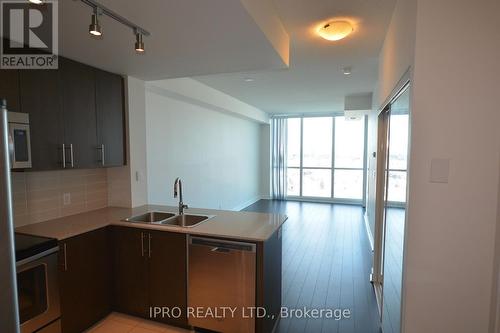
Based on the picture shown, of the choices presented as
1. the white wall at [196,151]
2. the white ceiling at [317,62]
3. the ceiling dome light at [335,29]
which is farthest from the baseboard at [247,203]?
the ceiling dome light at [335,29]

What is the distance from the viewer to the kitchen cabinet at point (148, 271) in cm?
233

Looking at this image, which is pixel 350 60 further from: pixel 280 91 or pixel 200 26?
pixel 200 26

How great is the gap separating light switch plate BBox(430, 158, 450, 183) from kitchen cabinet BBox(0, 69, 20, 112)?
279 cm

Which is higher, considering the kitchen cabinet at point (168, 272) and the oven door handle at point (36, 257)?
the oven door handle at point (36, 257)

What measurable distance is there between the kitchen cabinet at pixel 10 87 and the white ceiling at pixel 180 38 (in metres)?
0.41

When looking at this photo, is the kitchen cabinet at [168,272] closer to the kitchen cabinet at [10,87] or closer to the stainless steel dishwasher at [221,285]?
the stainless steel dishwasher at [221,285]

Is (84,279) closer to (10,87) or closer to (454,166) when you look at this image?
(10,87)

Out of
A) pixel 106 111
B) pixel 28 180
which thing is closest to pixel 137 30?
pixel 106 111

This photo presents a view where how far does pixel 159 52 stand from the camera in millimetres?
2281

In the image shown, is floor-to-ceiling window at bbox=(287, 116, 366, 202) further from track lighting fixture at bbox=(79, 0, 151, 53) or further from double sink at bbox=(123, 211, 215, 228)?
track lighting fixture at bbox=(79, 0, 151, 53)

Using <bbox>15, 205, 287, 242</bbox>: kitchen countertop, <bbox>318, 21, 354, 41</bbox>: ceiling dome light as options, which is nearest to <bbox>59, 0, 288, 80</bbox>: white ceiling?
<bbox>318, 21, 354, 41</bbox>: ceiling dome light

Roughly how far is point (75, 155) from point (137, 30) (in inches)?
53.4

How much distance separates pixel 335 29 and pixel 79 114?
2.44 meters

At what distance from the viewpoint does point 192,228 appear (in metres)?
2.30
